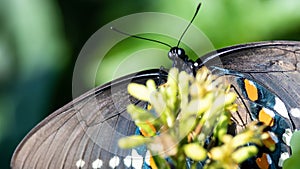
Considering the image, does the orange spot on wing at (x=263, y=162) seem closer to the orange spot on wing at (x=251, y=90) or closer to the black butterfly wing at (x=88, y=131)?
the orange spot on wing at (x=251, y=90)

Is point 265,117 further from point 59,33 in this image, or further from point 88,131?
point 59,33

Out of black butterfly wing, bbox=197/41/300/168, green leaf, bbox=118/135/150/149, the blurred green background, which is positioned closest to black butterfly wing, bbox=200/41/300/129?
black butterfly wing, bbox=197/41/300/168

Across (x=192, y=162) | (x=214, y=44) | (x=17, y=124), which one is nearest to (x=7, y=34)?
(x=17, y=124)

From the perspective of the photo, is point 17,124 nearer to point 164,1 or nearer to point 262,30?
point 164,1

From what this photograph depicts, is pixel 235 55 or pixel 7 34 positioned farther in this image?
pixel 7 34

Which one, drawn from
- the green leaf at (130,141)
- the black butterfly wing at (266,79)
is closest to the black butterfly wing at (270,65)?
the black butterfly wing at (266,79)

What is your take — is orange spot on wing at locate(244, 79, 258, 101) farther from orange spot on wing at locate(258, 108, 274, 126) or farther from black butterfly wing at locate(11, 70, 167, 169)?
black butterfly wing at locate(11, 70, 167, 169)

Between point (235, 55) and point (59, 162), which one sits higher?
point (235, 55)
